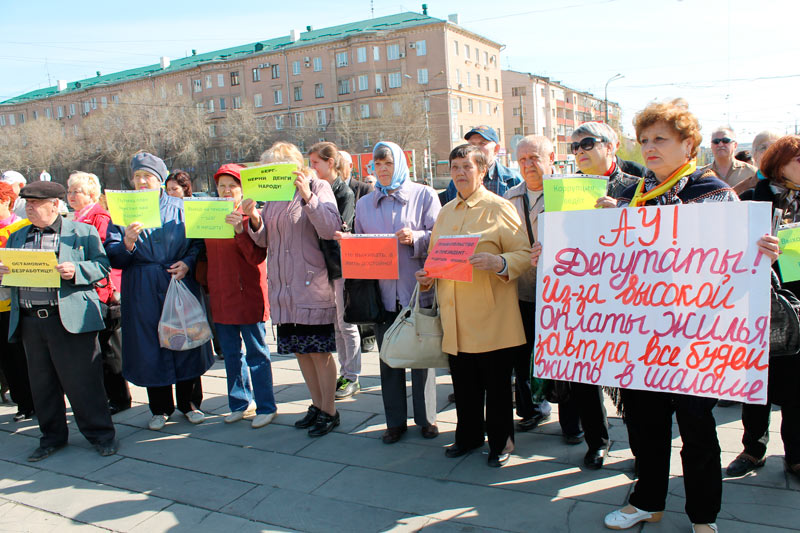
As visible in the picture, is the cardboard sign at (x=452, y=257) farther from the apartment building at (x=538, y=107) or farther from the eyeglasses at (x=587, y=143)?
the apartment building at (x=538, y=107)

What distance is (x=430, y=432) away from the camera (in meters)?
4.36

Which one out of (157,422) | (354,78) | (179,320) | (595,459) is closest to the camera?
(595,459)

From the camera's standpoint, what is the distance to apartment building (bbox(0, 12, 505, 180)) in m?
63.2

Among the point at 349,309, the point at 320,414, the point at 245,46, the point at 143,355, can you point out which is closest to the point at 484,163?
Answer: the point at 349,309

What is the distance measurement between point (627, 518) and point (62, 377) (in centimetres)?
399

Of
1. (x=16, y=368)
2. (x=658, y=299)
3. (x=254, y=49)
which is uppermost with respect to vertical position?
(x=254, y=49)

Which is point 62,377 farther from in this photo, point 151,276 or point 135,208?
point 135,208

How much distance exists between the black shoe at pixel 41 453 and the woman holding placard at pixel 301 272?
1930 mm

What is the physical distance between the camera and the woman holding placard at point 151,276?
15.4ft

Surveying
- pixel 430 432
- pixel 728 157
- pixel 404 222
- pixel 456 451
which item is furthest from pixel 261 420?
pixel 728 157

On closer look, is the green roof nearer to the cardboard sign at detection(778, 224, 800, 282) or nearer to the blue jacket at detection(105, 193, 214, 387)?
the blue jacket at detection(105, 193, 214, 387)

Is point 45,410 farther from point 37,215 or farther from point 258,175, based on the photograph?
point 258,175

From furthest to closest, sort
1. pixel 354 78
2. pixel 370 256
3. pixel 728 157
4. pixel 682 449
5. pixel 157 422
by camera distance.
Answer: pixel 354 78 < pixel 728 157 < pixel 157 422 < pixel 370 256 < pixel 682 449

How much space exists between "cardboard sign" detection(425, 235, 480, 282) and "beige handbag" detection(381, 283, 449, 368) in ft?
1.13
